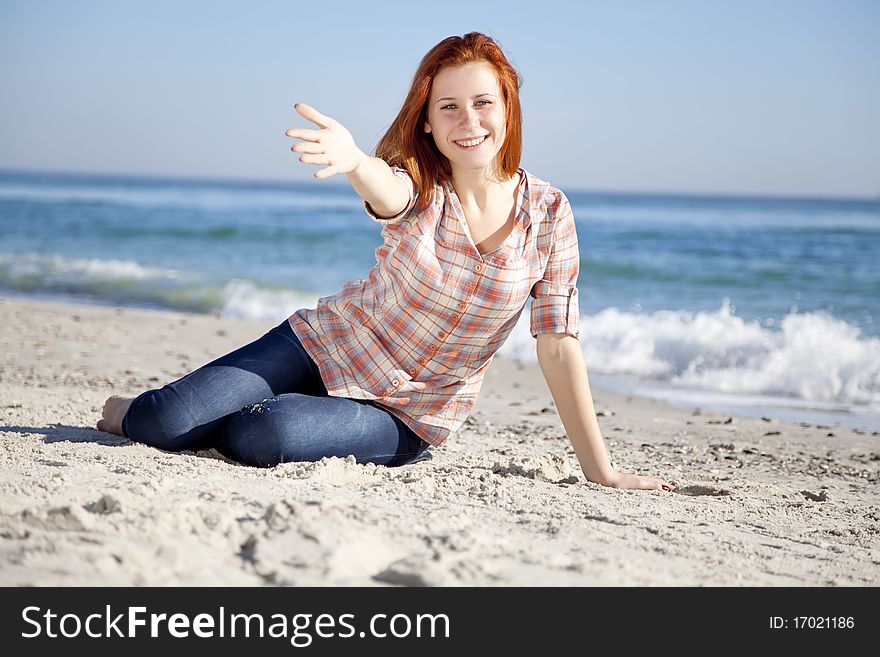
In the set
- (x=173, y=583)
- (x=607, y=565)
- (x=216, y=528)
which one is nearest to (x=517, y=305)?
(x=607, y=565)

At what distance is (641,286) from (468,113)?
10.6 meters

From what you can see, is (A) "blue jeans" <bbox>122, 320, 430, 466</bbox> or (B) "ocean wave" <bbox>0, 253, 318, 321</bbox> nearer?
(A) "blue jeans" <bbox>122, 320, 430, 466</bbox>

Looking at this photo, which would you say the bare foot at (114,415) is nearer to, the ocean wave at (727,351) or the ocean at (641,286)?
the ocean at (641,286)

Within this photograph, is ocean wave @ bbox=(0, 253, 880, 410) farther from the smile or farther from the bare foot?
the bare foot

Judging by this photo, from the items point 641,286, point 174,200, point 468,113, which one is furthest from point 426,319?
point 174,200

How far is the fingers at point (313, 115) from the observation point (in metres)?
2.82

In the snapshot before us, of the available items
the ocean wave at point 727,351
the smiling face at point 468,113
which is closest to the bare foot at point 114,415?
the smiling face at point 468,113

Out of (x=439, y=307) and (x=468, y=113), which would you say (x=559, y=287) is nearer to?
(x=439, y=307)

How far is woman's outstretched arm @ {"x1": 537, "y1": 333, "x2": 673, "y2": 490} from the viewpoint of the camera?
3428mm

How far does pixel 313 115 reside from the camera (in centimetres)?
287

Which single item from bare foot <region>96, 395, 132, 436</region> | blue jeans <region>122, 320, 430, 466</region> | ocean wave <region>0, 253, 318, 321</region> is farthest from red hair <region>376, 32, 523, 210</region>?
ocean wave <region>0, 253, 318, 321</region>

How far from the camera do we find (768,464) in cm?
448

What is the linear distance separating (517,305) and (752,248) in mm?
15391
